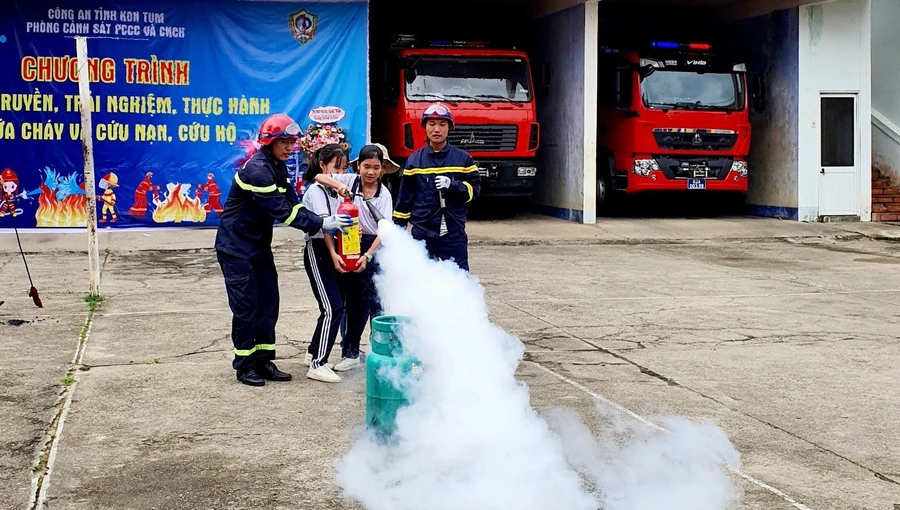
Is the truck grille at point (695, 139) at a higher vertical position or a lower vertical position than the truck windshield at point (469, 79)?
lower

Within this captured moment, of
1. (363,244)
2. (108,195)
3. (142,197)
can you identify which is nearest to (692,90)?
(142,197)

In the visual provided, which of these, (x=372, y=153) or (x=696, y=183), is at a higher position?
(x=372, y=153)

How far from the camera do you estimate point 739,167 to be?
19.6m

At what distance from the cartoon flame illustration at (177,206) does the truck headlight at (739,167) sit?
31.2 ft

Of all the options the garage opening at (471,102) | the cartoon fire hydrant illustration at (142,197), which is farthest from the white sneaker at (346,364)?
the cartoon fire hydrant illustration at (142,197)

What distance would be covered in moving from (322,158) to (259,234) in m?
0.68

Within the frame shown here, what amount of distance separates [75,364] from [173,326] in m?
1.63

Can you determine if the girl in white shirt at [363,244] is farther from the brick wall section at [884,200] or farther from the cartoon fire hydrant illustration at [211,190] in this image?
the brick wall section at [884,200]

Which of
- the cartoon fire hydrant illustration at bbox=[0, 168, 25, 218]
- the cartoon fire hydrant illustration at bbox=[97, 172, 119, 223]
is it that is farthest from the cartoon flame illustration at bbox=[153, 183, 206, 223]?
the cartoon fire hydrant illustration at bbox=[0, 168, 25, 218]

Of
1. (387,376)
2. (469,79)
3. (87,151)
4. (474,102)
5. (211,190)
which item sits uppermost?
(469,79)

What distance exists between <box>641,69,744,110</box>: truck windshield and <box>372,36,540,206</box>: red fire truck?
2250mm

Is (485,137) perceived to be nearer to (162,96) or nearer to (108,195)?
(162,96)

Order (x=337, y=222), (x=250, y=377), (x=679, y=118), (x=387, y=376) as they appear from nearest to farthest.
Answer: (x=387, y=376)
(x=337, y=222)
(x=250, y=377)
(x=679, y=118)

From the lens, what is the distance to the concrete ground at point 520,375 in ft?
17.4
